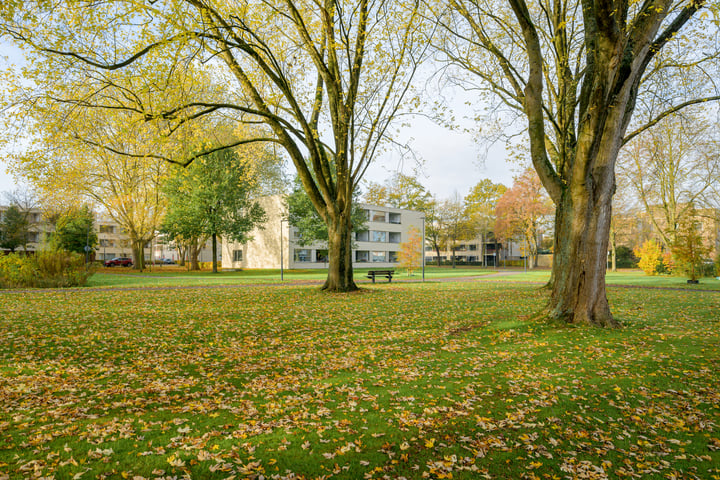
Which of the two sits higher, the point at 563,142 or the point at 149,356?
the point at 563,142

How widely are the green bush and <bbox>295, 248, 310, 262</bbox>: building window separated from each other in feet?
96.0

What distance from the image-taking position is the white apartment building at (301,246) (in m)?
49.4

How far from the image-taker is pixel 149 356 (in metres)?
7.02

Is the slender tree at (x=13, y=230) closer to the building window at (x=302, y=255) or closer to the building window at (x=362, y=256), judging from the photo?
the building window at (x=302, y=255)

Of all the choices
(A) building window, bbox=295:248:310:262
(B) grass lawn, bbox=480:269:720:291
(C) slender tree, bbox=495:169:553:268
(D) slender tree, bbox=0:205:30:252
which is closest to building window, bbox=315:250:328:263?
(A) building window, bbox=295:248:310:262

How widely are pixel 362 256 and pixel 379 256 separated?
333cm

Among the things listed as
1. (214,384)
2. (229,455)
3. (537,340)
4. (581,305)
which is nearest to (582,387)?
(537,340)

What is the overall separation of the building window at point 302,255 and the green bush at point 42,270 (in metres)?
29.3

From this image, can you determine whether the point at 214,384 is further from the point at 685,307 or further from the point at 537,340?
the point at 685,307

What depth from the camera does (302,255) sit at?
51.4 m

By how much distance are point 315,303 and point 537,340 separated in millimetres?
7796

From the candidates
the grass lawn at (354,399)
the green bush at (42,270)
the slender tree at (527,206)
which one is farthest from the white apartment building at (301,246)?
the grass lawn at (354,399)

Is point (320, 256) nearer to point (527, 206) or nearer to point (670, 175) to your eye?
point (527, 206)

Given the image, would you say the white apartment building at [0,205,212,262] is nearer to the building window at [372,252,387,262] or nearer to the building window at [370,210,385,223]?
the building window at [372,252,387,262]
